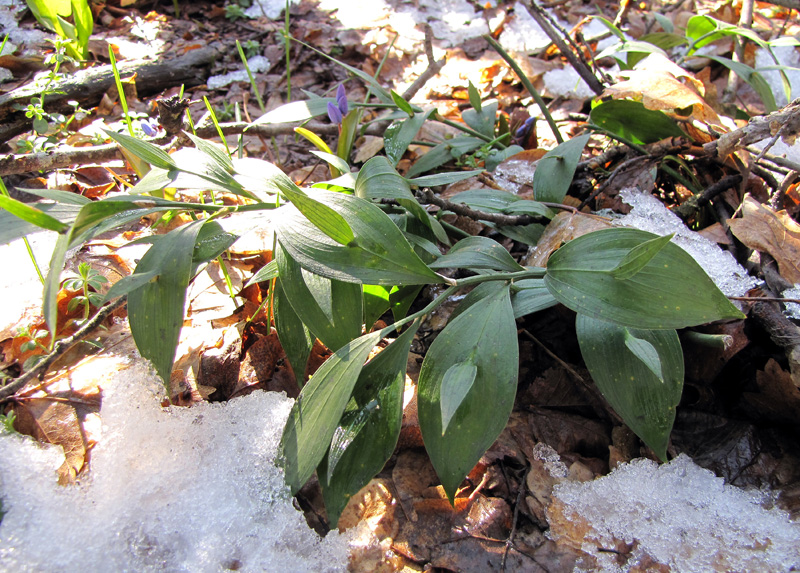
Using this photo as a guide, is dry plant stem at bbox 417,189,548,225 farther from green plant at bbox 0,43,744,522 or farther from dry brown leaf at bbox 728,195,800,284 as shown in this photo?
dry brown leaf at bbox 728,195,800,284

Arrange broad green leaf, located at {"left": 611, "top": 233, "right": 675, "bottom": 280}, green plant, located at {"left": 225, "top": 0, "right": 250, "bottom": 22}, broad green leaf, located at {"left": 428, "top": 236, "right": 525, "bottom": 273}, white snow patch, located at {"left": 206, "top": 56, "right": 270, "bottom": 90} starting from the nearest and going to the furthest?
broad green leaf, located at {"left": 611, "top": 233, "right": 675, "bottom": 280}
broad green leaf, located at {"left": 428, "top": 236, "right": 525, "bottom": 273}
white snow patch, located at {"left": 206, "top": 56, "right": 270, "bottom": 90}
green plant, located at {"left": 225, "top": 0, "right": 250, "bottom": 22}

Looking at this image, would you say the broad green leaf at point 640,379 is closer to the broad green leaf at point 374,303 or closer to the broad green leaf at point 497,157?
the broad green leaf at point 374,303

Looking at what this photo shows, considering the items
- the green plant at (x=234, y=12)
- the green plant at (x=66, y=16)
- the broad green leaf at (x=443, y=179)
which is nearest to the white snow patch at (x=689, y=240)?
the broad green leaf at (x=443, y=179)

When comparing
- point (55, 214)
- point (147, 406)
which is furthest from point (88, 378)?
point (55, 214)

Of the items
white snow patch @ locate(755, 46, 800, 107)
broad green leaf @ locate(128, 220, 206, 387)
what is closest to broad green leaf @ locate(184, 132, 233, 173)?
broad green leaf @ locate(128, 220, 206, 387)

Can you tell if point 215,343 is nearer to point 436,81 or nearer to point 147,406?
point 147,406
